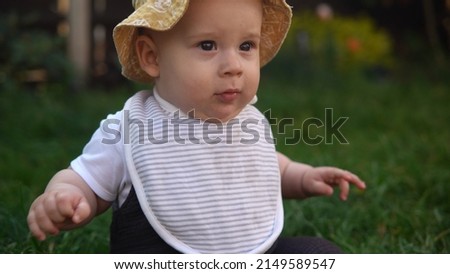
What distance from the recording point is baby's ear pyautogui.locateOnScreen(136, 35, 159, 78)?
135cm

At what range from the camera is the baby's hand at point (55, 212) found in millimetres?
1180

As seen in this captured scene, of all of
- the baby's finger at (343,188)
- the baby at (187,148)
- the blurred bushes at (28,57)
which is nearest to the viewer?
the baby at (187,148)

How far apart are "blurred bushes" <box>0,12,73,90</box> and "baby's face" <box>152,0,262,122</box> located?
225 centimetres

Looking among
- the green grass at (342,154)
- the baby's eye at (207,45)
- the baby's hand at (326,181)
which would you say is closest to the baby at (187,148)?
the baby's eye at (207,45)

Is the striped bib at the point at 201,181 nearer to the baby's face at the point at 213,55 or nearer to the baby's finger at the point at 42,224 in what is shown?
the baby's face at the point at 213,55

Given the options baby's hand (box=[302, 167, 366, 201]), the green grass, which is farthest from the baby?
the green grass

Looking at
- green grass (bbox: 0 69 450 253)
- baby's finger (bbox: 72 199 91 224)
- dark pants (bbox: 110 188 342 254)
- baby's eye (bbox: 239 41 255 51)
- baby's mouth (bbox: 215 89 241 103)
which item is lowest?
green grass (bbox: 0 69 450 253)

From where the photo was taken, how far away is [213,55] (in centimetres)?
128

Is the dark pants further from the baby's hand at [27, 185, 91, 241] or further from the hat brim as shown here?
the hat brim

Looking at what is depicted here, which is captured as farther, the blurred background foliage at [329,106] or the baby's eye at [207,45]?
the blurred background foliage at [329,106]

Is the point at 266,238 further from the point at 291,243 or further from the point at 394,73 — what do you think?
the point at 394,73

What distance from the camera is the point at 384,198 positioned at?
80.5 inches
